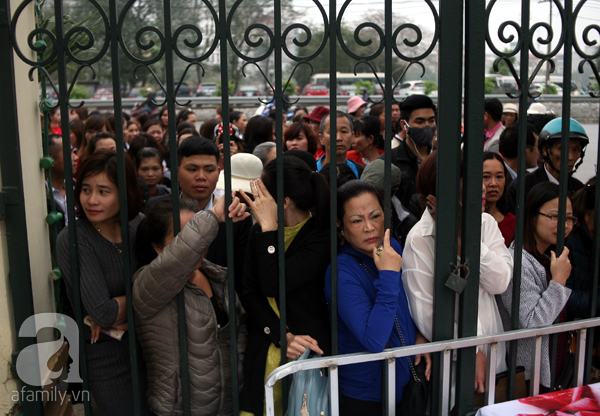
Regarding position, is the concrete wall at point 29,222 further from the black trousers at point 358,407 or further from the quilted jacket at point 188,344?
the black trousers at point 358,407

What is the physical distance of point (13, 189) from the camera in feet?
6.25

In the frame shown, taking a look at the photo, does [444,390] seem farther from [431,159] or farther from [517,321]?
[431,159]

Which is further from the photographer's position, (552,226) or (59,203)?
(59,203)

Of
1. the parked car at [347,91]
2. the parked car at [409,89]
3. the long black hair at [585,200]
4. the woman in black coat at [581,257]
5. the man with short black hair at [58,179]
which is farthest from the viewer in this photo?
the parked car at [347,91]

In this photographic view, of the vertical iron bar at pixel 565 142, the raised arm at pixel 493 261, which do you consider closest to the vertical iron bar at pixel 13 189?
the raised arm at pixel 493 261

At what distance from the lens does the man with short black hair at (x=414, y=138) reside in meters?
4.09

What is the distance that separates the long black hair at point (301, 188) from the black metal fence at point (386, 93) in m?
0.19

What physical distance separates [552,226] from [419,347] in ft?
3.12

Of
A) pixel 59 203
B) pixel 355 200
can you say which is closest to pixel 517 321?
pixel 355 200

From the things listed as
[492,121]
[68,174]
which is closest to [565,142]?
[68,174]

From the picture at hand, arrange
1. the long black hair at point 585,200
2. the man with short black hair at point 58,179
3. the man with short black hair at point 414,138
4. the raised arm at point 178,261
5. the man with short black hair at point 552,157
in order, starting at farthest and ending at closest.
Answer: the man with short black hair at point 414,138 → the man with short black hair at point 58,179 → the man with short black hair at point 552,157 → the long black hair at point 585,200 → the raised arm at point 178,261

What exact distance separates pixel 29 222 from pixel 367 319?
57.3 inches

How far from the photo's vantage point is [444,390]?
214 centimetres

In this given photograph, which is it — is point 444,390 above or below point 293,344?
below
